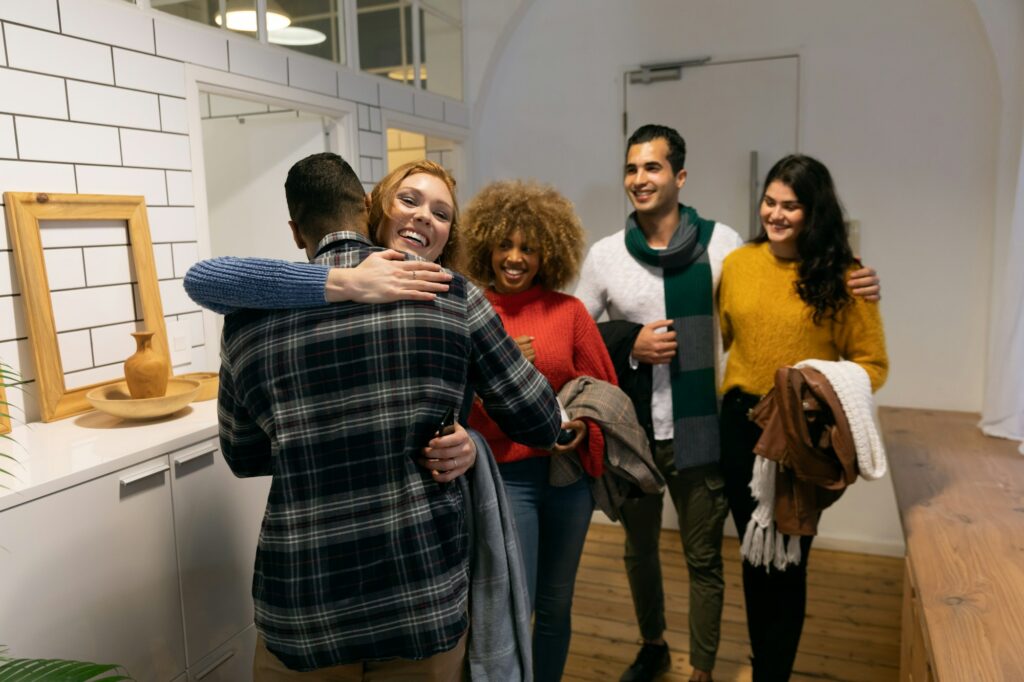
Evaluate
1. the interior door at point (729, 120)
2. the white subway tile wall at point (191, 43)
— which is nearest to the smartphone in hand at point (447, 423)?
the white subway tile wall at point (191, 43)

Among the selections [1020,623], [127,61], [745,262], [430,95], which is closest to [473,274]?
[745,262]

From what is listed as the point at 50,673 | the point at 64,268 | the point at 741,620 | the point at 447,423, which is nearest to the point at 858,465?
the point at 447,423

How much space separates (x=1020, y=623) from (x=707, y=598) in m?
0.96

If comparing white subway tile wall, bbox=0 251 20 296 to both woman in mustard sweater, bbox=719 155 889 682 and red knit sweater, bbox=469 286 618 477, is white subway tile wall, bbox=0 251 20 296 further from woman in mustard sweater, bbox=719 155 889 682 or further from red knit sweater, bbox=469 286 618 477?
woman in mustard sweater, bbox=719 155 889 682

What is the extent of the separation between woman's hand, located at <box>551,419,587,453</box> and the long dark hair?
2.18ft

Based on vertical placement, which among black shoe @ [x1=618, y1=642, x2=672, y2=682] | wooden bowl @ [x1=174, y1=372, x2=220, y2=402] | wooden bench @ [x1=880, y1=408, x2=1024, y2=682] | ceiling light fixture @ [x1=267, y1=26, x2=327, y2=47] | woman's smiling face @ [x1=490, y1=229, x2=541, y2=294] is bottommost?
black shoe @ [x1=618, y1=642, x2=672, y2=682]

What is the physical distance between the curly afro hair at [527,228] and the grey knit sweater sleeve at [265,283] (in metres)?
0.73

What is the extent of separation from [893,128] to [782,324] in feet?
5.57

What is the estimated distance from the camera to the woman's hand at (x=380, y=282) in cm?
112

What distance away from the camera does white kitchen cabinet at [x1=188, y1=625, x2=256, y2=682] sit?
1794 mm

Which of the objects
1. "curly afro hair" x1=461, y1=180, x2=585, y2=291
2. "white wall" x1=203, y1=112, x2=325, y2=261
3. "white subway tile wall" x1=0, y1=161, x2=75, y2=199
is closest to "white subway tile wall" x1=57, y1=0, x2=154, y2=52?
"white subway tile wall" x1=0, y1=161, x2=75, y2=199

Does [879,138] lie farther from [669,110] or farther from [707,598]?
[707,598]

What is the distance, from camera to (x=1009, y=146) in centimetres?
292

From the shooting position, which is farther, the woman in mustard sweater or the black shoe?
the black shoe
